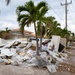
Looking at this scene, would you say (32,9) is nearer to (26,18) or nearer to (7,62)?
(26,18)

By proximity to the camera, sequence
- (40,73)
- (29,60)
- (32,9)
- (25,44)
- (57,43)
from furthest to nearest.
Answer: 1. (57,43)
2. (25,44)
3. (32,9)
4. (29,60)
5. (40,73)

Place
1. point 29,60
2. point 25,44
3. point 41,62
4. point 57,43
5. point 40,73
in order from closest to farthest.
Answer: point 40,73 < point 41,62 < point 29,60 < point 25,44 < point 57,43

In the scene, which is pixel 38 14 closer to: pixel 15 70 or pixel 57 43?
pixel 15 70

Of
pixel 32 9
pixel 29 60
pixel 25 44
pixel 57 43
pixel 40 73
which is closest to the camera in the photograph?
pixel 40 73

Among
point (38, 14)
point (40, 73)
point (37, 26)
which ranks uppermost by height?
point (38, 14)

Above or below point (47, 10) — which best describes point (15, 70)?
below

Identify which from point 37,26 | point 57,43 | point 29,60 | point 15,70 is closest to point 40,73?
point 15,70

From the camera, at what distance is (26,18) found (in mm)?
14820

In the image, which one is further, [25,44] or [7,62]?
[25,44]

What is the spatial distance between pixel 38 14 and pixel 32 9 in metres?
0.65

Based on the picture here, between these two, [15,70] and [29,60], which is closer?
[15,70]

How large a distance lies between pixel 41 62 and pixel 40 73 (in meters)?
1.84

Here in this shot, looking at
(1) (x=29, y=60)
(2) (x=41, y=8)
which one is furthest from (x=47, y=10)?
(1) (x=29, y=60)

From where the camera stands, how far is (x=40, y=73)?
1026 cm
